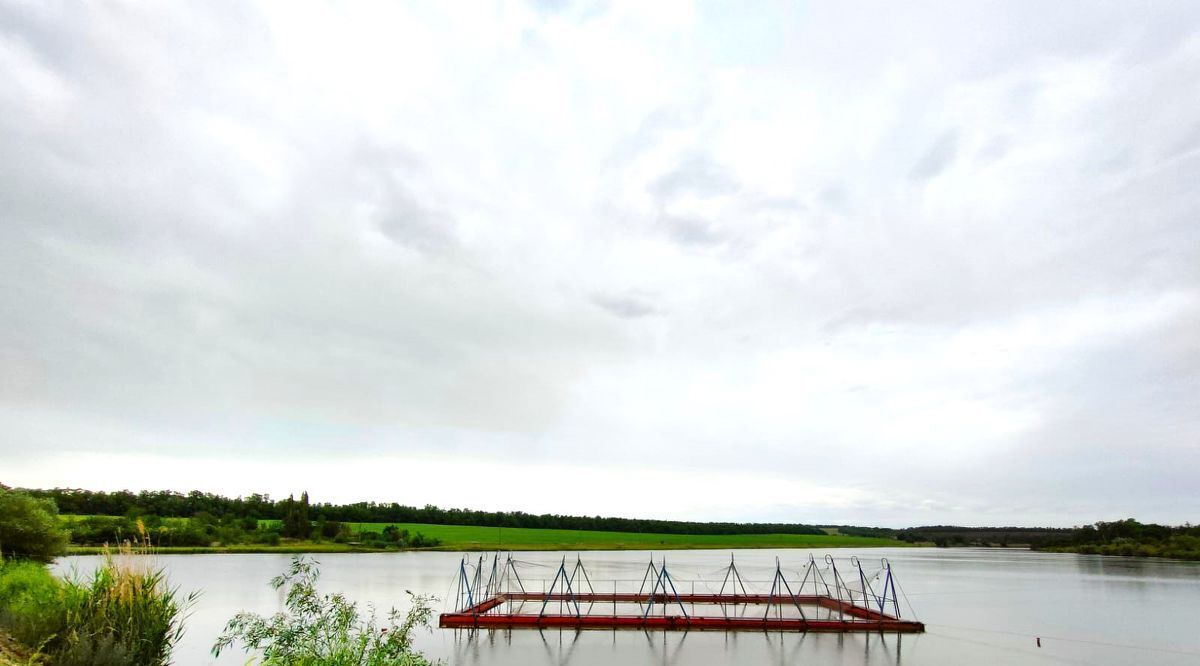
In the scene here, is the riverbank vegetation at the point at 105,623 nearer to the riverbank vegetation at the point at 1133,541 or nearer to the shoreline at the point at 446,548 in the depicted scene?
the shoreline at the point at 446,548

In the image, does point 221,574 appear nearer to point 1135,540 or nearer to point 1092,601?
point 1092,601

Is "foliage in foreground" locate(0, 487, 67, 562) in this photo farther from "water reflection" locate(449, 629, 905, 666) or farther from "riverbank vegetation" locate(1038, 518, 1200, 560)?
"riverbank vegetation" locate(1038, 518, 1200, 560)

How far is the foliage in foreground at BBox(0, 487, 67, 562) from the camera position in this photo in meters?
34.3

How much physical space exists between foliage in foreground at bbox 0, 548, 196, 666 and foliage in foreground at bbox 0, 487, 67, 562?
29491 millimetres

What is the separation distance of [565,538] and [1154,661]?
116m

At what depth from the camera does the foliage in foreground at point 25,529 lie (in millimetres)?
34344

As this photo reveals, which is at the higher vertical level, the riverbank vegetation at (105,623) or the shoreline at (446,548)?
the riverbank vegetation at (105,623)

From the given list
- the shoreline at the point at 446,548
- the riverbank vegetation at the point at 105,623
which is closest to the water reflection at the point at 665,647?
the riverbank vegetation at the point at 105,623

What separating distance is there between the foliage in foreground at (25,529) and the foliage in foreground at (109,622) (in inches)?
1161

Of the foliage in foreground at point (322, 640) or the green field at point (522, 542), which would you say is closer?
the foliage in foreground at point (322, 640)

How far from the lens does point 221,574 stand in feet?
173

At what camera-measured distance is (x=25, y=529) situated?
115 ft

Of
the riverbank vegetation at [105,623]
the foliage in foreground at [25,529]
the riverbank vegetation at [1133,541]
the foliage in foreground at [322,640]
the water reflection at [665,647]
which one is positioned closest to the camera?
the foliage in foreground at [322,640]

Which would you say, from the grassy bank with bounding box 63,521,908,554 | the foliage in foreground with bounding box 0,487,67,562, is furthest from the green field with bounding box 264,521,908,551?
the foliage in foreground with bounding box 0,487,67,562
